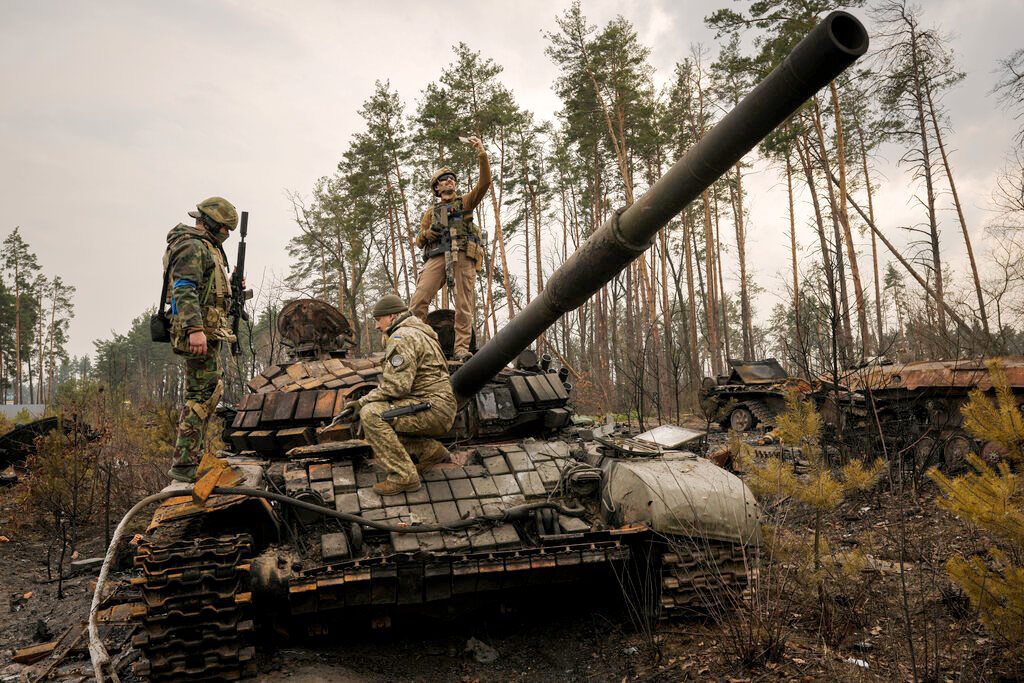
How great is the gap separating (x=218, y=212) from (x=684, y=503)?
14.4 ft

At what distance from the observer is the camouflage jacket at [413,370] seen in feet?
15.4

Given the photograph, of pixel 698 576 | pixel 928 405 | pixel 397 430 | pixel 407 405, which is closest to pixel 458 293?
pixel 407 405

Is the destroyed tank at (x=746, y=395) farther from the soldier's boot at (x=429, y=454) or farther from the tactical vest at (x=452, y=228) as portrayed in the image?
Result: the soldier's boot at (x=429, y=454)

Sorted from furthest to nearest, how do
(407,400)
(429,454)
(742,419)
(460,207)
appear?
(742,419) → (460,207) → (429,454) → (407,400)

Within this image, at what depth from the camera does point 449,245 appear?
22.9 ft

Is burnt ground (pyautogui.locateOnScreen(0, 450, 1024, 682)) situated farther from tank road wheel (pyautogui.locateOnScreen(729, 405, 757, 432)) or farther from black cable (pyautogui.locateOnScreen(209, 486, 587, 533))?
tank road wheel (pyautogui.locateOnScreen(729, 405, 757, 432))

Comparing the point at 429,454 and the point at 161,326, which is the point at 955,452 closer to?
the point at 429,454

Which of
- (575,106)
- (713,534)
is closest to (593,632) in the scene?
(713,534)

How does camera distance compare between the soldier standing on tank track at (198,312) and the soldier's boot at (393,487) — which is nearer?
the soldier's boot at (393,487)

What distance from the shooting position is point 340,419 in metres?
5.29

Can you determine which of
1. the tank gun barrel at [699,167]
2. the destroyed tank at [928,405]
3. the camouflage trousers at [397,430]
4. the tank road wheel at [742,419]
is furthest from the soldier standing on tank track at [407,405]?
the tank road wheel at [742,419]

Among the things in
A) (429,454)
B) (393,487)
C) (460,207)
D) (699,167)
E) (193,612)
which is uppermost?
(460,207)

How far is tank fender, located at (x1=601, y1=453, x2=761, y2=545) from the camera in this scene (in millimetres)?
4383

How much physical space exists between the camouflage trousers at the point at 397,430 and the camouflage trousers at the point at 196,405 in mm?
1509
